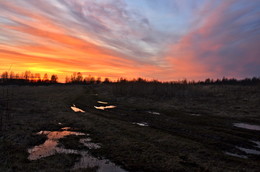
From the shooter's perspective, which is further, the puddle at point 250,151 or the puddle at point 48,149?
the puddle at point 250,151

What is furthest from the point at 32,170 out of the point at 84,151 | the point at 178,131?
the point at 178,131

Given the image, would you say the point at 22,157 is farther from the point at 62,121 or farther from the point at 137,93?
the point at 137,93

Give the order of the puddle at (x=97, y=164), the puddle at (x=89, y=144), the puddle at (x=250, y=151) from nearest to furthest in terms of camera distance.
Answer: the puddle at (x=97, y=164) → the puddle at (x=89, y=144) → the puddle at (x=250, y=151)

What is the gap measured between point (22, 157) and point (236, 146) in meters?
14.1

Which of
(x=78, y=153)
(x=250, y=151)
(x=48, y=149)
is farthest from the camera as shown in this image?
(x=250, y=151)

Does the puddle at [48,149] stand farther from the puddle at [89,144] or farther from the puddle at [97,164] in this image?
the puddle at [97,164]

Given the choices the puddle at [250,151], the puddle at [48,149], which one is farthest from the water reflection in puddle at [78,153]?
the puddle at [250,151]

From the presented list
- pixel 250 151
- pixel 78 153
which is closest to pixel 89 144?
pixel 78 153

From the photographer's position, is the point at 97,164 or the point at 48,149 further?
the point at 48,149

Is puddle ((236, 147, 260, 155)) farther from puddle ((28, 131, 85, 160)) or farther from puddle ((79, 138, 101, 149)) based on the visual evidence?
puddle ((28, 131, 85, 160))

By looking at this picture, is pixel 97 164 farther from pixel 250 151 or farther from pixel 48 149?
pixel 250 151

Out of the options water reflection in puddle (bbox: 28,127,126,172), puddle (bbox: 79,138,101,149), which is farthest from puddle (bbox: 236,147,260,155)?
puddle (bbox: 79,138,101,149)

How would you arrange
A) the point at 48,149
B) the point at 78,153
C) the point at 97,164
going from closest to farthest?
→ the point at 97,164 < the point at 78,153 < the point at 48,149

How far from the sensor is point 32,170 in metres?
7.21
